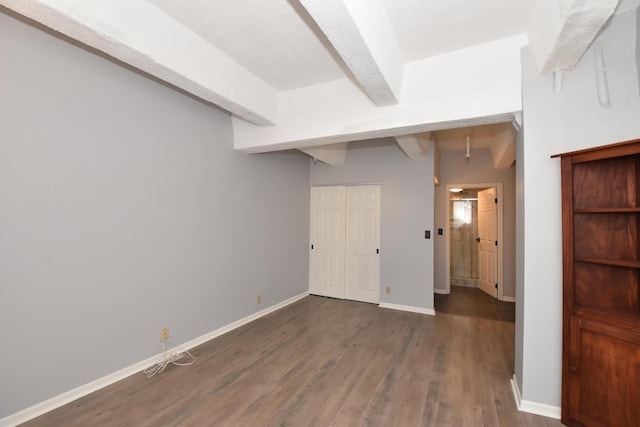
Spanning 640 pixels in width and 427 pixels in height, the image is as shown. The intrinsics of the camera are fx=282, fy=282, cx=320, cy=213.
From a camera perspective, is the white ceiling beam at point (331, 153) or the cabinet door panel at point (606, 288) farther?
the white ceiling beam at point (331, 153)

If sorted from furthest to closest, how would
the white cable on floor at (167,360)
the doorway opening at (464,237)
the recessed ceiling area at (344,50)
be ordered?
1. the doorway opening at (464,237)
2. the white cable on floor at (167,360)
3. the recessed ceiling area at (344,50)

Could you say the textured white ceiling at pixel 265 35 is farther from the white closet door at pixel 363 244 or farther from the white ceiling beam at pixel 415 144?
the white closet door at pixel 363 244

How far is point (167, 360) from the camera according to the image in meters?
2.71

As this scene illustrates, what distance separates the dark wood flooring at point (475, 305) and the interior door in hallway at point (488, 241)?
251 mm

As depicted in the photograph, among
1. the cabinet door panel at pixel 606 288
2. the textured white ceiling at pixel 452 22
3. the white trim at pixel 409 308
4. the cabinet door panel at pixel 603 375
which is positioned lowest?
the white trim at pixel 409 308

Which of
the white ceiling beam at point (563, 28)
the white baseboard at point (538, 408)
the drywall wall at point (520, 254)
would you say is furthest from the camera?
the drywall wall at point (520, 254)

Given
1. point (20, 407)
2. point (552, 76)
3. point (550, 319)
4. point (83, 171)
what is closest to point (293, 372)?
point (20, 407)

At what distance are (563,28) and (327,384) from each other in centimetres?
287

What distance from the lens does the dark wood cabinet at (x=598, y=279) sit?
169cm

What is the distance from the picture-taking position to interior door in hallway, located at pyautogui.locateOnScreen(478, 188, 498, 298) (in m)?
5.25

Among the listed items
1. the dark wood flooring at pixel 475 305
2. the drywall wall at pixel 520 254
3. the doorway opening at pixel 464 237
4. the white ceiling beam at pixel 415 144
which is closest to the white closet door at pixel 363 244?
the white ceiling beam at pixel 415 144

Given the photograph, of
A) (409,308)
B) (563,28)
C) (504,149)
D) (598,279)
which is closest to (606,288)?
(598,279)

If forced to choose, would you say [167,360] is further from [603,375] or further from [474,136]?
[474,136]

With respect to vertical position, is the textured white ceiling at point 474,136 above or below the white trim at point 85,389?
above
